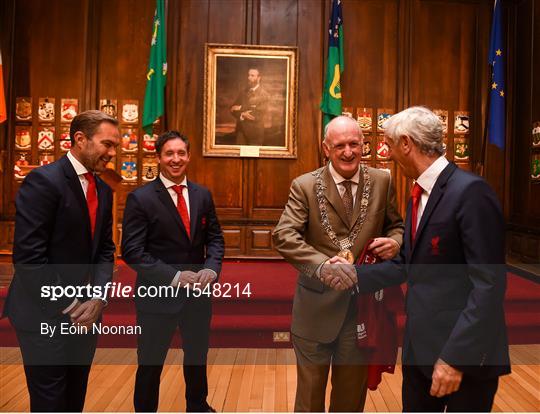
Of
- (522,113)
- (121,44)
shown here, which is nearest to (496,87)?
(522,113)

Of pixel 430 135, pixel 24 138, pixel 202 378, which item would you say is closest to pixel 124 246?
pixel 202 378

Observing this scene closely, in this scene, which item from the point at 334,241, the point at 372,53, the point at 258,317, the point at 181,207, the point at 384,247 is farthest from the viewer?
the point at 372,53

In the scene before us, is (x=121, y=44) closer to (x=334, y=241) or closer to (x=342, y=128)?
(x=342, y=128)

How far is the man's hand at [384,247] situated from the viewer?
225 cm

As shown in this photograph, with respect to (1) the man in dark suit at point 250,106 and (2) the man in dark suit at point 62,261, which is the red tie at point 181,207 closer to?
(2) the man in dark suit at point 62,261

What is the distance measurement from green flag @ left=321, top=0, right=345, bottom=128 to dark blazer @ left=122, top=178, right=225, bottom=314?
4.49 metres

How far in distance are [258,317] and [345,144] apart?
268 centimetres

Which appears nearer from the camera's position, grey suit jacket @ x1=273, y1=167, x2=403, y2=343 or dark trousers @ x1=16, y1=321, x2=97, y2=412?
dark trousers @ x1=16, y1=321, x2=97, y2=412

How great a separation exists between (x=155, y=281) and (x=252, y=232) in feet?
15.3

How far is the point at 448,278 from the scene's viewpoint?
175 centimetres

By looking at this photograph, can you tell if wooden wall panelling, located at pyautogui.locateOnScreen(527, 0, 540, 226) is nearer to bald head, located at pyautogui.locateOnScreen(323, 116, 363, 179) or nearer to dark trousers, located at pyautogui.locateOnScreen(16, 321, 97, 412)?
bald head, located at pyautogui.locateOnScreen(323, 116, 363, 179)

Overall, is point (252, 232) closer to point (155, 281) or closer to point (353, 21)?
point (353, 21)

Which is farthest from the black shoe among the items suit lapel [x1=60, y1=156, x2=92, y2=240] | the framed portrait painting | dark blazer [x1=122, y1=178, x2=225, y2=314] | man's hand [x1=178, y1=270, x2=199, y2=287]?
the framed portrait painting

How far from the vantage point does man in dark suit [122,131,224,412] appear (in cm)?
275
